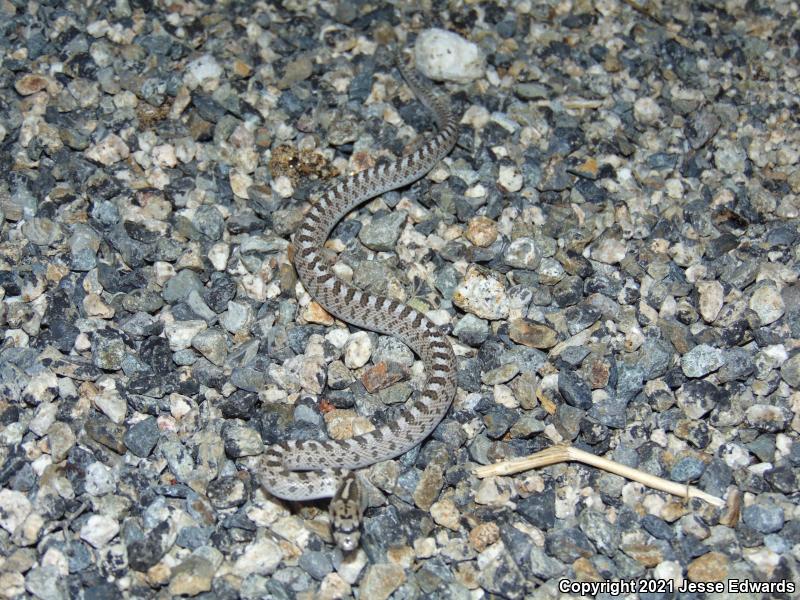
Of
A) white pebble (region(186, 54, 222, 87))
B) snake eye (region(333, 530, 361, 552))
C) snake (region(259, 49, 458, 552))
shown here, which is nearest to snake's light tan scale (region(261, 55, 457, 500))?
snake (region(259, 49, 458, 552))

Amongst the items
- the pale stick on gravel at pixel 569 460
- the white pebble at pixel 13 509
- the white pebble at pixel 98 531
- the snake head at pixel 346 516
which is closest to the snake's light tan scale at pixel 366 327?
the snake head at pixel 346 516

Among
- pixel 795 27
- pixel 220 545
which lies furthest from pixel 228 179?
pixel 795 27

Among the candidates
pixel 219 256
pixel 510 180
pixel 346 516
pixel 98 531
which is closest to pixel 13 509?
pixel 98 531

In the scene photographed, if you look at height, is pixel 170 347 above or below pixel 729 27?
below

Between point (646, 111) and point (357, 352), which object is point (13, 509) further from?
point (646, 111)

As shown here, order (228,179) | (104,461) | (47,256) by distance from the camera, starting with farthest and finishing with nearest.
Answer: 1. (228,179)
2. (47,256)
3. (104,461)

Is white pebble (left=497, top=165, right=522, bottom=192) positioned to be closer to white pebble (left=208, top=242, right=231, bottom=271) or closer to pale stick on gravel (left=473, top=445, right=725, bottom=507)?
white pebble (left=208, top=242, right=231, bottom=271)

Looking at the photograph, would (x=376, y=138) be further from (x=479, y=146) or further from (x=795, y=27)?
(x=795, y=27)
